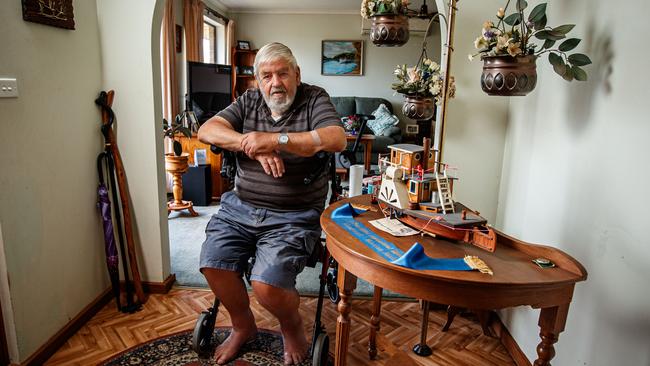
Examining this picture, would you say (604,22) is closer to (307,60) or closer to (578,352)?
(578,352)

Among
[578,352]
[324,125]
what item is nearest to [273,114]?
[324,125]

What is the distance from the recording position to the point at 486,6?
6.66 feet

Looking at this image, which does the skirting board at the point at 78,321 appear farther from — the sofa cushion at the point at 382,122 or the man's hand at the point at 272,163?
the sofa cushion at the point at 382,122

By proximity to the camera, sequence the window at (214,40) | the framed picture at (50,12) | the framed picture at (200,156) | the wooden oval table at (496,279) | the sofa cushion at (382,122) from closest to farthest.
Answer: the wooden oval table at (496,279), the framed picture at (50,12), the framed picture at (200,156), the window at (214,40), the sofa cushion at (382,122)

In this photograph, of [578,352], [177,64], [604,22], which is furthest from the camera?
[177,64]

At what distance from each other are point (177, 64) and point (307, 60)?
298 cm

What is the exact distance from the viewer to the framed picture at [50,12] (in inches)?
66.2

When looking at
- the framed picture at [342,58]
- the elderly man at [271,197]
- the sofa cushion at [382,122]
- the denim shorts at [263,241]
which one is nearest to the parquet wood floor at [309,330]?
the elderly man at [271,197]

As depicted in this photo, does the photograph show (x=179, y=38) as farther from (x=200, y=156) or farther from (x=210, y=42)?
(x=200, y=156)

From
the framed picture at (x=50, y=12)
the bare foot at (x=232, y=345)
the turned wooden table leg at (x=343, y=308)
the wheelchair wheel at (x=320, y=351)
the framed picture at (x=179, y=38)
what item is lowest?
the bare foot at (x=232, y=345)

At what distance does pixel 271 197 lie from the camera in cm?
189

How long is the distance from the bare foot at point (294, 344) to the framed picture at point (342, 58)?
21.1 feet

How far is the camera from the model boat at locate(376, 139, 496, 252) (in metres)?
1.27

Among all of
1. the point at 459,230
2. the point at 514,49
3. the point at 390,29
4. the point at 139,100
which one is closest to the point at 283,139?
the point at 390,29
